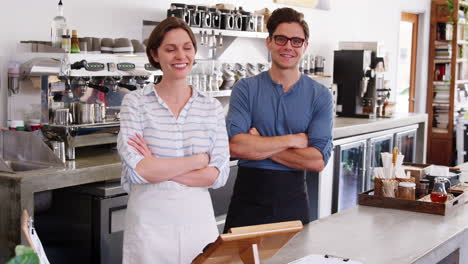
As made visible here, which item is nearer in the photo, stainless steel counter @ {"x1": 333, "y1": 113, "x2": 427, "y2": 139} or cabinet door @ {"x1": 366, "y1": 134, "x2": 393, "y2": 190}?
stainless steel counter @ {"x1": 333, "y1": 113, "x2": 427, "y2": 139}

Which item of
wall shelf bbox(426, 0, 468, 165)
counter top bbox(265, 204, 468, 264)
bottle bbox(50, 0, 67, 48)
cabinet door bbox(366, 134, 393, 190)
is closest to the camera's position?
counter top bbox(265, 204, 468, 264)

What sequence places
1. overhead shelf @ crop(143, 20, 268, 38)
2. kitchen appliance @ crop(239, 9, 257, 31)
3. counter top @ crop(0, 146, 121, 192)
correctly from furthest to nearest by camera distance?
kitchen appliance @ crop(239, 9, 257, 31)
overhead shelf @ crop(143, 20, 268, 38)
counter top @ crop(0, 146, 121, 192)

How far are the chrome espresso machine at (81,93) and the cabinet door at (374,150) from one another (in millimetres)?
3013

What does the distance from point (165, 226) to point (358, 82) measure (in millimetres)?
4879

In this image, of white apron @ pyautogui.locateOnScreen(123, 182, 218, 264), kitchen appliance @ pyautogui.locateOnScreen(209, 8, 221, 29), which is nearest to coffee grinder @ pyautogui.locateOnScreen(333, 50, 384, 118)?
kitchen appliance @ pyautogui.locateOnScreen(209, 8, 221, 29)

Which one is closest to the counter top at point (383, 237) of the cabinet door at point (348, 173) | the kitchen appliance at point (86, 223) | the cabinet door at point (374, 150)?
the kitchen appliance at point (86, 223)

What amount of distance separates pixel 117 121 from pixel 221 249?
2.28 metres

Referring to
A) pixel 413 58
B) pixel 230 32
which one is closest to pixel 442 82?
pixel 413 58

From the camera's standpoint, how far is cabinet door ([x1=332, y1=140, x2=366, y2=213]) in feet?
18.4

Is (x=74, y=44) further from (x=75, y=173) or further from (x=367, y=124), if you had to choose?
(x=367, y=124)

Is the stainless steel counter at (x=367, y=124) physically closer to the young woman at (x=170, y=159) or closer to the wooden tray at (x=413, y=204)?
the wooden tray at (x=413, y=204)

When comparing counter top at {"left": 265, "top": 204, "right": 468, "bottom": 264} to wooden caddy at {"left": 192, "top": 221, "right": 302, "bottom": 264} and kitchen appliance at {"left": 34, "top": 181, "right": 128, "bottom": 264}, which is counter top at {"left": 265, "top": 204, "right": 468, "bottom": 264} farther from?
kitchen appliance at {"left": 34, "top": 181, "right": 128, "bottom": 264}

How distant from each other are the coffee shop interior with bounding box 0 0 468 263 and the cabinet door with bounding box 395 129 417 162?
0.12m

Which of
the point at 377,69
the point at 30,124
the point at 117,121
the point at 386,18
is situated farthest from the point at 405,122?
the point at 30,124
